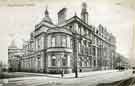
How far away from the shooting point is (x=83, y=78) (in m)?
1.18

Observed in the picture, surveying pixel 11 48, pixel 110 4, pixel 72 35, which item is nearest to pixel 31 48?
pixel 11 48

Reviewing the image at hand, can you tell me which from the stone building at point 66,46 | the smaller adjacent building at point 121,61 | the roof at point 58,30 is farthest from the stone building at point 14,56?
the smaller adjacent building at point 121,61

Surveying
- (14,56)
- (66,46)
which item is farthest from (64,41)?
(14,56)

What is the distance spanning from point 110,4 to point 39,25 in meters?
0.39

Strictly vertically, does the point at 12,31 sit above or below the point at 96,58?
above

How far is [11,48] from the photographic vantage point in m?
1.17

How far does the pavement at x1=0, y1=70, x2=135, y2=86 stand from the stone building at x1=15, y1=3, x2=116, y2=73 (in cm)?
3

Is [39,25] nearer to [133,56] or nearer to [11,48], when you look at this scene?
[11,48]

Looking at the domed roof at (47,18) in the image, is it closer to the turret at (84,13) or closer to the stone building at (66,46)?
the stone building at (66,46)

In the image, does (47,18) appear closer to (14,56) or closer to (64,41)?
(64,41)

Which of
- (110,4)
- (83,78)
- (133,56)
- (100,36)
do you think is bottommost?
(83,78)

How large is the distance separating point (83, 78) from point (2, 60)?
1.35ft

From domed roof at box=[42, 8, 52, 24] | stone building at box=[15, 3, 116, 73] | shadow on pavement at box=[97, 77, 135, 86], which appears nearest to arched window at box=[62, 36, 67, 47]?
stone building at box=[15, 3, 116, 73]

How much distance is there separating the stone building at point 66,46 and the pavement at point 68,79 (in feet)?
0.09
